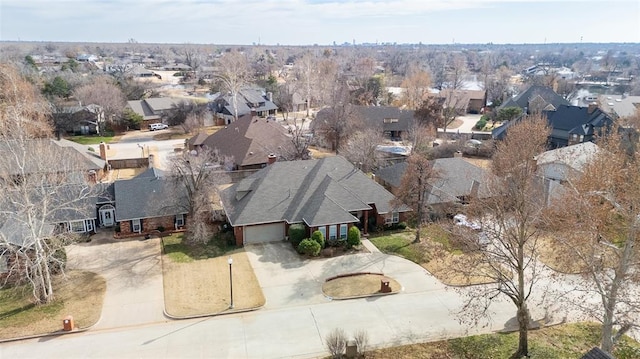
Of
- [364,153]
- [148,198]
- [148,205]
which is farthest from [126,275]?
[364,153]

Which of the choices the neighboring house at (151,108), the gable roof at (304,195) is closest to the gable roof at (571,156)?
the gable roof at (304,195)

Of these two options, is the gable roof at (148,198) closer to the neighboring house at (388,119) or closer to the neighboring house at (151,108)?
the neighboring house at (388,119)

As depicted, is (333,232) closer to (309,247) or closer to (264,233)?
(309,247)

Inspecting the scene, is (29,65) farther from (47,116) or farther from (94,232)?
(94,232)

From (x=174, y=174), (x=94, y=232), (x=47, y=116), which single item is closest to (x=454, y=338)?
(x=174, y=174)

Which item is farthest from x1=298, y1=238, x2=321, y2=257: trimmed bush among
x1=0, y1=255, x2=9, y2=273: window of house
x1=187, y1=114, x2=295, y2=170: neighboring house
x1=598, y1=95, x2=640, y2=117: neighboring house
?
x1=598, y1=95, x2=640, y2=117: neighboring house

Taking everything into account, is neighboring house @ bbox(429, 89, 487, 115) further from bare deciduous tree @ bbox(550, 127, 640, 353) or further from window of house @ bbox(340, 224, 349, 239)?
window of house @ bbox(340, 224, 349, 239)
